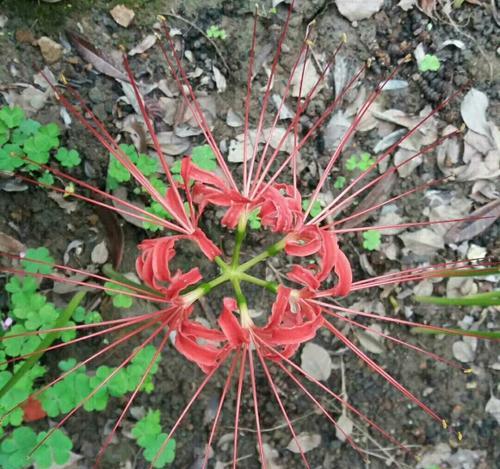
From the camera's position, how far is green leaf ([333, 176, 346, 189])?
2293mm

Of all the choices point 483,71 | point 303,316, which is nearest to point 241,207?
point 303,316

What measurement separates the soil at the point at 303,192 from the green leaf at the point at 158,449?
187 millimetres

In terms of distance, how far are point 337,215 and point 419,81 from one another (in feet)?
2.26

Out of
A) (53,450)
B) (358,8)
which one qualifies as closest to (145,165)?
(53,450)

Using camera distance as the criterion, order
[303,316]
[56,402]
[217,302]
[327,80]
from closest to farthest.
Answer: [303,316] → [56,402] → [217,302] → [327,80]

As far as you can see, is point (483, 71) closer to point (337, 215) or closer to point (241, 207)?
point (337, 215)

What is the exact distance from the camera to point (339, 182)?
2.29 metres

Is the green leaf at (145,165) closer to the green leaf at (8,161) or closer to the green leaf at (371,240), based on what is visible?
the green leaf at (8,161)

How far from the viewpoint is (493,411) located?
2318mm

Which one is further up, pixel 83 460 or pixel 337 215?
pixel 337 215

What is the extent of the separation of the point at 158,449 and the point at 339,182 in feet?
4.01

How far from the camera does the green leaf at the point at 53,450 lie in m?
1.78

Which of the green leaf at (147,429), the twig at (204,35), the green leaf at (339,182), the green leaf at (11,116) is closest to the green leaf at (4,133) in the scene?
the green leaf at (11,116)

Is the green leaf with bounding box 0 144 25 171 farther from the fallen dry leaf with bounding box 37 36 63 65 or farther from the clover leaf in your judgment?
the clover leaf
